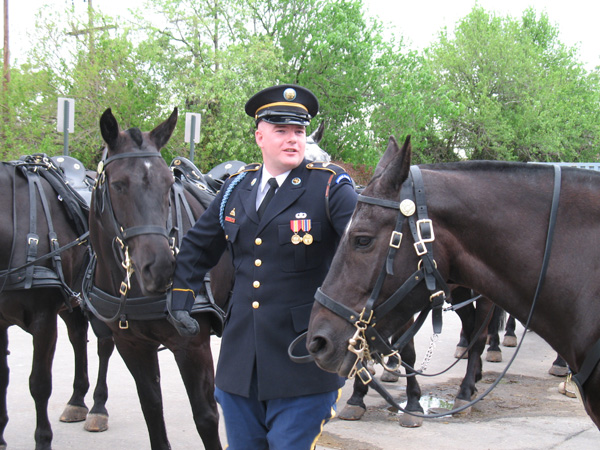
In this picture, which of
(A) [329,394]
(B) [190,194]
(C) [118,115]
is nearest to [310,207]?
(A) [329,394]

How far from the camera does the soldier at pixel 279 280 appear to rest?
8.32 feet

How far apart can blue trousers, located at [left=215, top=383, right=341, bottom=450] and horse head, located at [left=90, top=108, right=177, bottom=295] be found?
0.81 metres

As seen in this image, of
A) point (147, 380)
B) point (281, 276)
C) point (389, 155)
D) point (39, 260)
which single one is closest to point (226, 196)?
point (281, 276)

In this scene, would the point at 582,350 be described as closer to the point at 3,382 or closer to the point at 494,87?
the point at 3,382

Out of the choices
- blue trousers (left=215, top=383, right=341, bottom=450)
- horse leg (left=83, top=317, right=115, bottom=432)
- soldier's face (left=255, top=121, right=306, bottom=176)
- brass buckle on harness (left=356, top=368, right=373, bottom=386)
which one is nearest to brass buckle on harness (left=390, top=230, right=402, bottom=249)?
brass buckle on harness (left=356, top=368, right=373, bottom=386)

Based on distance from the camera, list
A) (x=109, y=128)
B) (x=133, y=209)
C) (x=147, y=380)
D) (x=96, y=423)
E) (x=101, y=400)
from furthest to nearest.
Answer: (x=101, y=400)
(x=96, y=423)
(x=147, y=380)
(x=109, y=128)
(x=133, y=209)

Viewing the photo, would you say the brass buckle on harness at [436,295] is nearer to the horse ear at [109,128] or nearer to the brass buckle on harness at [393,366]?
the brass buckle on harness at [393,366]

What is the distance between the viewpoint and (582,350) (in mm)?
2262

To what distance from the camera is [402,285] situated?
2.19 meters

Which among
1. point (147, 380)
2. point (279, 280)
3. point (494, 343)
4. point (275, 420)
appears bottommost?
point (494, 343)

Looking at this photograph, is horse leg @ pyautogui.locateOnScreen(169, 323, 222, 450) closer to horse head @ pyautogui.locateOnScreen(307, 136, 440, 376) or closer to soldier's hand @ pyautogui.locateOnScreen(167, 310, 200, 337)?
soldier's hand @ pyautogui.locateOnScreen(167, 310, 200, 337)

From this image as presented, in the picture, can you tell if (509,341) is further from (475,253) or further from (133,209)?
(475,253)

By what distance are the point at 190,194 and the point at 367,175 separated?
74.3 feet

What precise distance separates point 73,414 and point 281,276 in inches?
132
